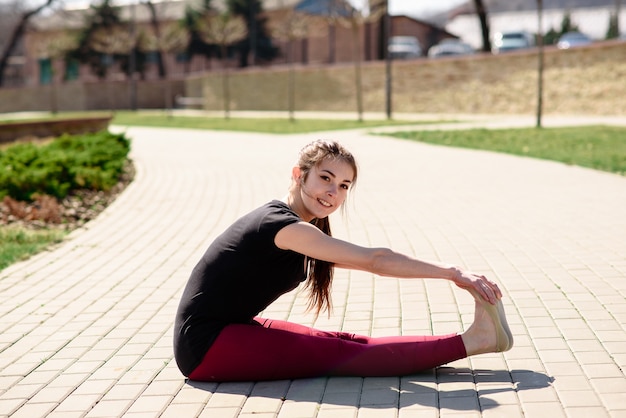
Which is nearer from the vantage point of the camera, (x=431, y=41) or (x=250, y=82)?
(x=250, y=82)

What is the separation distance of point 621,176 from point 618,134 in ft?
25.8

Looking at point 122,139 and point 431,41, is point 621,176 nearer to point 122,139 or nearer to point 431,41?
point 122,139

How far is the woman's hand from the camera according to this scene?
3.72 m

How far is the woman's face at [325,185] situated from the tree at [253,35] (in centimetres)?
5170

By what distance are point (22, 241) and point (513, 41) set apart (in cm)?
4058

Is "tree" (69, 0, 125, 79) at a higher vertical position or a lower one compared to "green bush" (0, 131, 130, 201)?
higher

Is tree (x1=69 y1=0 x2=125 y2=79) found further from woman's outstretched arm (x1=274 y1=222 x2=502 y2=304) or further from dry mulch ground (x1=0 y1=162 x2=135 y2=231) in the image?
woman's outstretched arm (x1=274 y1=222 x2=502 y2=304)

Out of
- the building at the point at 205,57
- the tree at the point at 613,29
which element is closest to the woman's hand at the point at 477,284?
the building at the point at 205,57

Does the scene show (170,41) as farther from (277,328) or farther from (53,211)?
(277,328)

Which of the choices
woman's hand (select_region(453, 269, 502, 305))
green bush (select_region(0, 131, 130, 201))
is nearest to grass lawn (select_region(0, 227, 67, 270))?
green bush (select_region(0, 131, 130, 201))

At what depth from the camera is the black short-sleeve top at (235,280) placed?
154 inches

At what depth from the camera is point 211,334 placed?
3.96m

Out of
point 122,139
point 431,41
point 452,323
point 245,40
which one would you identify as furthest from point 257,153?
point 431,41

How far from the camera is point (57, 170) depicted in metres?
11.0
